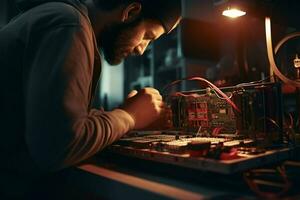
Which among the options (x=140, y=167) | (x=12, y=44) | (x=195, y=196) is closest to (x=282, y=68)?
(x=140, y=167)

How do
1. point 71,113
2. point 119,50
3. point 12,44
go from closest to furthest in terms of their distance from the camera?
point 71,113, point 12,44, point 119,50

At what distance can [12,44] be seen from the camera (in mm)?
817

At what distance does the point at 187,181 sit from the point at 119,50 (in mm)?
658

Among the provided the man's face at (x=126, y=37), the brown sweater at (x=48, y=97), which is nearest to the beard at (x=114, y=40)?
the man's face at (x=126, y=37)

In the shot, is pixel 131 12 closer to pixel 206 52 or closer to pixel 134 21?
pixel 134 21

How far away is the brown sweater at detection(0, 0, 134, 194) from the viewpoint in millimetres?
688

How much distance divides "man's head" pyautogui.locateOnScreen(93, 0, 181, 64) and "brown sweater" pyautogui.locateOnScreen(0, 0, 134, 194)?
0.16 metres

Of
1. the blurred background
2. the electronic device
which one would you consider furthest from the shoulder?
the blurred background

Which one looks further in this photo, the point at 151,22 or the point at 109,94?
the point at 109,94

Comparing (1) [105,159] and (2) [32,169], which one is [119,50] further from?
(2) [32,169]

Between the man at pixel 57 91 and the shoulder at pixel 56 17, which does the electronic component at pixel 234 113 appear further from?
the shoulder at pixel 56 17

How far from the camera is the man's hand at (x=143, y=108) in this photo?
3.17ft

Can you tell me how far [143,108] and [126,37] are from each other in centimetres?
32

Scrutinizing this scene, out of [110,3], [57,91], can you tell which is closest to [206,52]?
[110,3]
